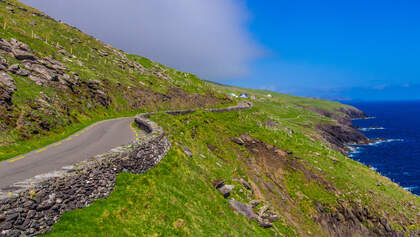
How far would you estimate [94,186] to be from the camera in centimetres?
1333

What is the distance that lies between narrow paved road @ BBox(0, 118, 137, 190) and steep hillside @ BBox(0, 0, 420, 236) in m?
2.26

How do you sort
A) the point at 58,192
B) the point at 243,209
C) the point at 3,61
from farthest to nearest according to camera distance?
1. the point at 3,61
2. the point at 243,209
3. the point at 58,192

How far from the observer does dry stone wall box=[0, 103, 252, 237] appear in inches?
367

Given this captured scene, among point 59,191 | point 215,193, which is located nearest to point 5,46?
point 59,191

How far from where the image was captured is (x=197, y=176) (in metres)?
21.9

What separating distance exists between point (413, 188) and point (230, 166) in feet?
170

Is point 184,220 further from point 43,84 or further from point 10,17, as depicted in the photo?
point 10,17

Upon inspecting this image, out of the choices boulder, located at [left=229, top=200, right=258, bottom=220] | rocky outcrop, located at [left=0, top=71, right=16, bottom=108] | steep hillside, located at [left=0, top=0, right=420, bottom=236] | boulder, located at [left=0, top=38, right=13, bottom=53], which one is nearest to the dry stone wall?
steep hillside, located at [left=0, top=0, right=420, bottom=236]

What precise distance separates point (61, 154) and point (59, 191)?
794cm

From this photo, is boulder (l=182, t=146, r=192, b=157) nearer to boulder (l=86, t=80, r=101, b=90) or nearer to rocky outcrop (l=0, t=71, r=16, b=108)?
rocky outcrop (l=0, t=71, r=16, b=108)

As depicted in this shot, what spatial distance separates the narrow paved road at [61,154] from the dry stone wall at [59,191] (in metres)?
1.32

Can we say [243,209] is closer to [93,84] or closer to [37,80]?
[37,80]

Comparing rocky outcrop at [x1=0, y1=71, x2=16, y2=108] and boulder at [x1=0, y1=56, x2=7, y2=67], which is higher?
boulder at [x1=0, y1=56, x2=7, y2=67]

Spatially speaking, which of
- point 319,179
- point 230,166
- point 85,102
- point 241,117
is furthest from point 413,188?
point 85,102
